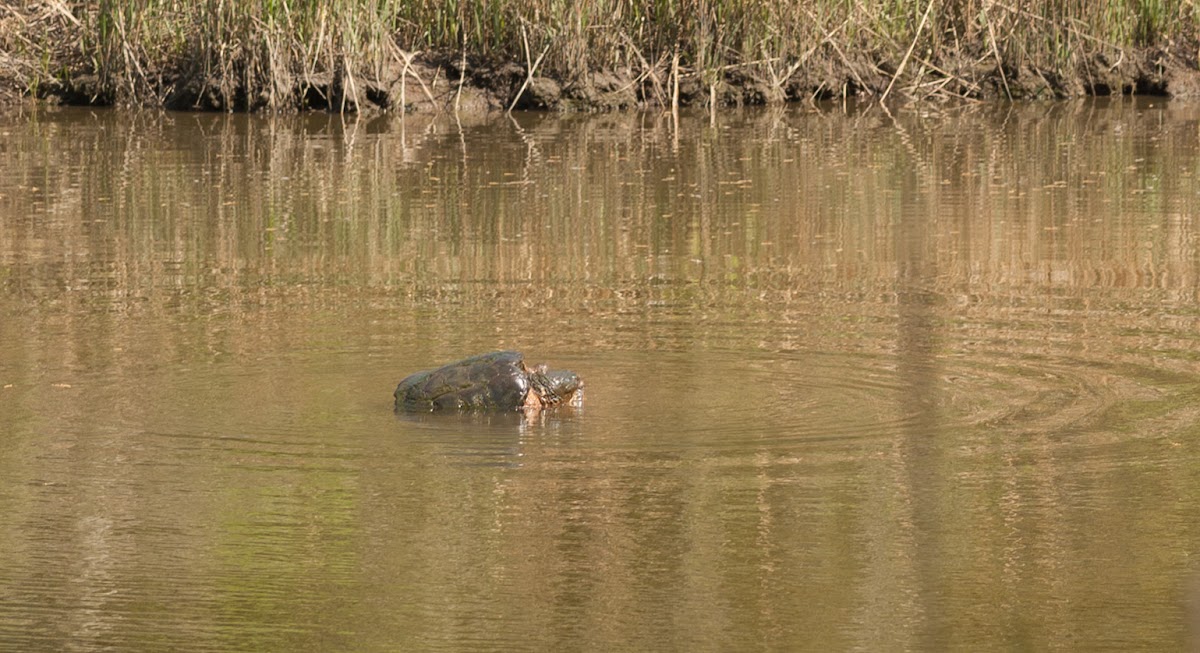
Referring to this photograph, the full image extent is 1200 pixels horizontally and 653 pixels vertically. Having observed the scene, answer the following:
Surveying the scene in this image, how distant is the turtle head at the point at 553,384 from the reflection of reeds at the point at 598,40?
41.7 feet

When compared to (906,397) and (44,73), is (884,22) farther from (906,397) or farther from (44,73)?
(906,397)

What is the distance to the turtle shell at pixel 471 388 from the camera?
6.96m

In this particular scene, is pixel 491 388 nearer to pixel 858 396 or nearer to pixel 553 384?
pixel 553 384

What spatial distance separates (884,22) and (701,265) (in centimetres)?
1155

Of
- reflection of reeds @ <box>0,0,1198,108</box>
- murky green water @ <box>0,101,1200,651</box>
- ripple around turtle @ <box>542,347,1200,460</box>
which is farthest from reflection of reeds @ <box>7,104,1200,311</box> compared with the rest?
ripple around turtle @ <box>542,347,1200,460</box>

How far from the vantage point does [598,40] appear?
20.6 meters

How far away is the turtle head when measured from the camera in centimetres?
695

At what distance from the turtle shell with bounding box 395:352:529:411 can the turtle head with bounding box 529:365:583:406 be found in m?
0.03

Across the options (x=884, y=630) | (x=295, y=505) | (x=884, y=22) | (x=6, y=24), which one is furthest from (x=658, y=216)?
(x=6, y=24)

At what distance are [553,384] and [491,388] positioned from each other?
215 mm

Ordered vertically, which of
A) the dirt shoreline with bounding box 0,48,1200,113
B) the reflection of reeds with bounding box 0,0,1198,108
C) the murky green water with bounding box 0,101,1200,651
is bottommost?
the murky green water with bounding box 0,101,1200,651

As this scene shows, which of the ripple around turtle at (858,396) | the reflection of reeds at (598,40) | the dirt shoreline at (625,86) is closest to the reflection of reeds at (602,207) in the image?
the reflection of reeds at (598,40)

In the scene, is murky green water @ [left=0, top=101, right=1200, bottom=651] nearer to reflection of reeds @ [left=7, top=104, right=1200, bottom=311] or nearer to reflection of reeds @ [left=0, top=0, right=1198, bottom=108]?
reflection of reeds @ [left=7, top=104, right=1200, bottom=311]

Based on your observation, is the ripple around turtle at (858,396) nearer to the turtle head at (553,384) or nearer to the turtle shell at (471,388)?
the turtle head at (553,384)
